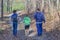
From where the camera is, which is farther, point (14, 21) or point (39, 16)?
point (14, 21)

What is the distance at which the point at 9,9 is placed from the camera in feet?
13.8

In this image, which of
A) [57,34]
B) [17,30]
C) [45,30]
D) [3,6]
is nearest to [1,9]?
[3,6]

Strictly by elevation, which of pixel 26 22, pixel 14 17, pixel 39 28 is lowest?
pixel 39 28

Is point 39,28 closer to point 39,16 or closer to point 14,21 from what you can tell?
point 39,16

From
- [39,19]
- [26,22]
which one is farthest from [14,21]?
[39,19]

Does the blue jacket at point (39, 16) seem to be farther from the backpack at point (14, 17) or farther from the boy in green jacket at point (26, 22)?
the backpack at point (14, 17)

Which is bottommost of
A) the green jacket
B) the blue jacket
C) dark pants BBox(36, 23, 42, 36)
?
dark pants BBox(36, 23, 42, 36)

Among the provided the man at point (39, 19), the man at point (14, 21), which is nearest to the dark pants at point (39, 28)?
the man at point (39, 19)

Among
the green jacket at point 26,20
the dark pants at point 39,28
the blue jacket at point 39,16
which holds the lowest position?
the dark pants at point 39,28

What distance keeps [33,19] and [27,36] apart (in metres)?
0.41

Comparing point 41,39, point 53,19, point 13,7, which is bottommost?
point 41,39

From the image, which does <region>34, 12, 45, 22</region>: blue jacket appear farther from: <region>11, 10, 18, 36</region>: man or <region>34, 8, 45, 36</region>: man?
<region>11, 10, 18, 36</region>: man

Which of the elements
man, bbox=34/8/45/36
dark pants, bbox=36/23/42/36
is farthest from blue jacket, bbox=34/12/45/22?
dark pants, bbox=36/23/42/36

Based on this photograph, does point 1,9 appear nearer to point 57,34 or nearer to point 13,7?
point 13,7
